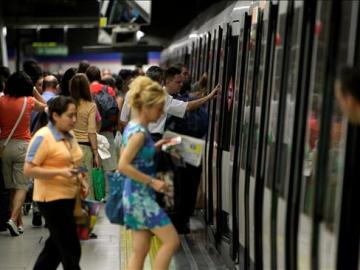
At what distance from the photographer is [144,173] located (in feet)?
18.1

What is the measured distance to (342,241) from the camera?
13.3 ft

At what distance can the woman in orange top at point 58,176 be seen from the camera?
5711 millimetres

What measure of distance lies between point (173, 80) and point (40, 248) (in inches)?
85.7

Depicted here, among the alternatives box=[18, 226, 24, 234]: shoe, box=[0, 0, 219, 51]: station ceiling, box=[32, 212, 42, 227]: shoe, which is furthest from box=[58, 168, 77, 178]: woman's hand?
box=[0, 0, 219, 51]: station ceiling

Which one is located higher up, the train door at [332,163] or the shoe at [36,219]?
the train door at [332,163]

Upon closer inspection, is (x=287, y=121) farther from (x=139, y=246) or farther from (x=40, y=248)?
(x=40, y=248)

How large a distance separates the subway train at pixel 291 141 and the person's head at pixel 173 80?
0.48 meters

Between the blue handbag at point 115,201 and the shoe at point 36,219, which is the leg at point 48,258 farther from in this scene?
the shoe at point 36,219

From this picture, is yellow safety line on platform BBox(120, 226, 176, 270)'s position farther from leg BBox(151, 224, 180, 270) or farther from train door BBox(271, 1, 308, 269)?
train door BBox(271, 1, 308, 269)

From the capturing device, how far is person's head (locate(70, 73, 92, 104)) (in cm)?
796

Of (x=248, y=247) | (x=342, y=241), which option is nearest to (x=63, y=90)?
(x=248, y=247)

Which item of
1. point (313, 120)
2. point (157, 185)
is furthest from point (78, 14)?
point (313, 120)

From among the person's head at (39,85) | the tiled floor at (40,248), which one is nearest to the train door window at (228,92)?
the tiled floor at (40,248)

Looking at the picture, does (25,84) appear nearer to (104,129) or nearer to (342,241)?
(104,129)
